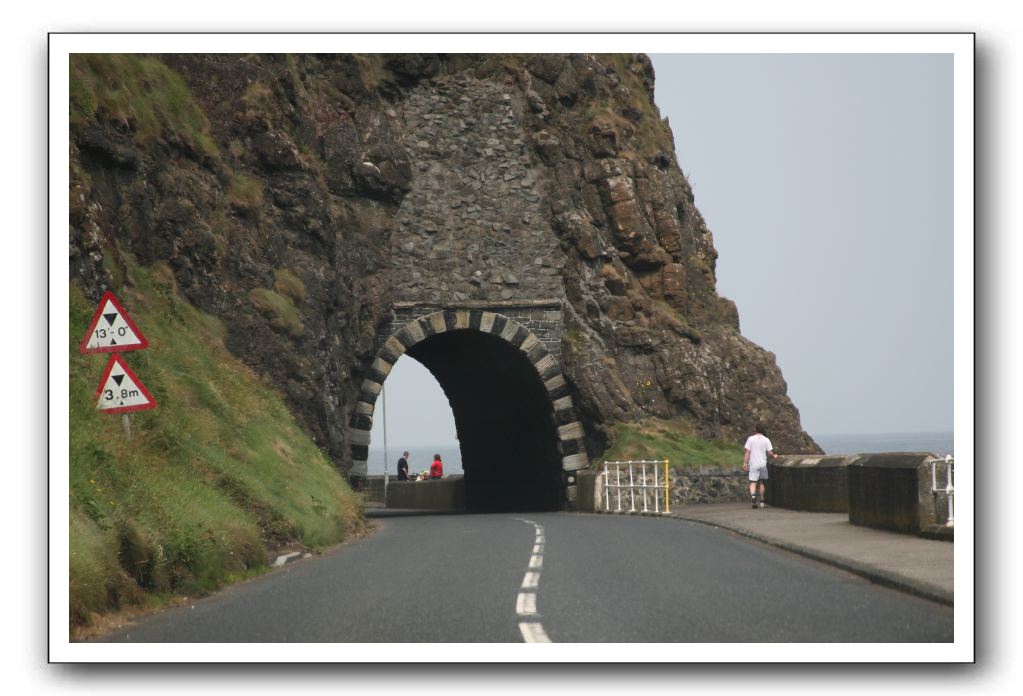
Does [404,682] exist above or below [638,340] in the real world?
below

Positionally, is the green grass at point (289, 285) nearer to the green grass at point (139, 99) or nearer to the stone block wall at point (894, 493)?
the green grass at point (139, 99)

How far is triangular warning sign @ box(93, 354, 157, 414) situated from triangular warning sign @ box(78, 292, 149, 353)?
163 mm

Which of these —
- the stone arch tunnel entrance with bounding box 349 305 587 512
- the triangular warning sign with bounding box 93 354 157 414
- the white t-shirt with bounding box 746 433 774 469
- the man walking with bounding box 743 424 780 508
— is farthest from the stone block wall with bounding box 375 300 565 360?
the triangular warning sign with bounding box 93 354 157 414

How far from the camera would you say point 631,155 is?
43.7m

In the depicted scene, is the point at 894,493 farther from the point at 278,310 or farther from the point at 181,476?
the point at 278,310

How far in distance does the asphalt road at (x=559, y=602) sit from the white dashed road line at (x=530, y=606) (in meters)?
0.01

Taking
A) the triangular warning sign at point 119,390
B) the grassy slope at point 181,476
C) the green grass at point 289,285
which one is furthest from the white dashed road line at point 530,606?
the green grass at point 289,285

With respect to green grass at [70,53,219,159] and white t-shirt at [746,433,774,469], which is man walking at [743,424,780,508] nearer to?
white t-shirt at [746,433,774,469]

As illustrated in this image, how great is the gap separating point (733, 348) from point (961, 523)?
112 ft

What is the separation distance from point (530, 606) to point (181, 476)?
7547mm

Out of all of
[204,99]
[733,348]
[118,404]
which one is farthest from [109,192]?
[733,348]

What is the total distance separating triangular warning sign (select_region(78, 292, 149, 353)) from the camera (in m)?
14.8
